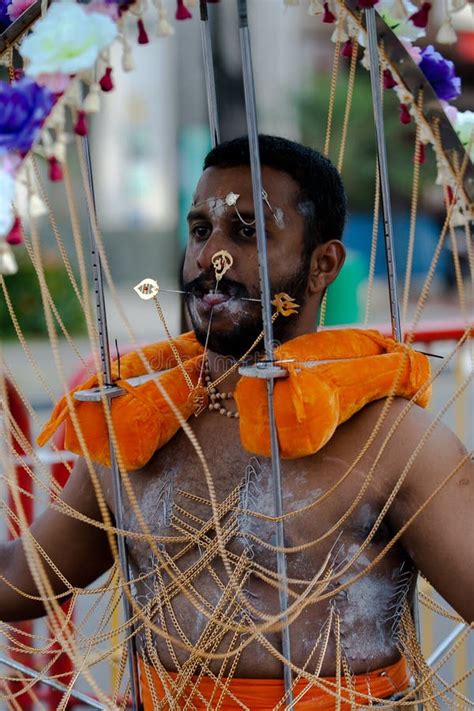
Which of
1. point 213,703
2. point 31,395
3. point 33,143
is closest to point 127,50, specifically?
point 33,143

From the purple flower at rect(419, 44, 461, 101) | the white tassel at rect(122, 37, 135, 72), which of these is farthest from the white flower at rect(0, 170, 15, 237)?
the purple flower at rect(419, 44, 461, 101)

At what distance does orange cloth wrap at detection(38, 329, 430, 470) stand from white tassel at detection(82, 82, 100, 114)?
49cm

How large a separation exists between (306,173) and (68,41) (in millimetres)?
603

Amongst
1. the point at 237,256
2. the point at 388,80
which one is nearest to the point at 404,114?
the point at 388,80

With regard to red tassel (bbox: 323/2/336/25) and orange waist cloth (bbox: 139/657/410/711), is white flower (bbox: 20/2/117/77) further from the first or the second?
orange waist cloth (bbox: 139/657/410/711)

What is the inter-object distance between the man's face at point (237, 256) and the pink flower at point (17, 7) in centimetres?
42

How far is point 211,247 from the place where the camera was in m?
1.71

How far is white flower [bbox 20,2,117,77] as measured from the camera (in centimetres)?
129

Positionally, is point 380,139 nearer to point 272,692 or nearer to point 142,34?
point 142,34

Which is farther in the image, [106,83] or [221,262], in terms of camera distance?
[221,262]

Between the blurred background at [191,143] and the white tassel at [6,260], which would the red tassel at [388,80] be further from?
the blurred background at [191,143]


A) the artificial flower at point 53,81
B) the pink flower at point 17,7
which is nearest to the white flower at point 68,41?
the artificial flower at point 53,81

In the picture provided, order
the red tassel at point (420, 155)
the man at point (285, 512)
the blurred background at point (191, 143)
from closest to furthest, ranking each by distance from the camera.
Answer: the man at point (285, 512)
the red tassel at point (420, 155)
the blurred background at point (191, 143)

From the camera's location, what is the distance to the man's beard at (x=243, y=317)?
168 centimetres
